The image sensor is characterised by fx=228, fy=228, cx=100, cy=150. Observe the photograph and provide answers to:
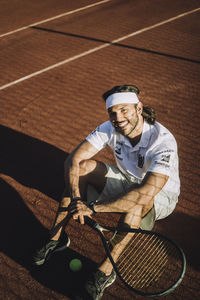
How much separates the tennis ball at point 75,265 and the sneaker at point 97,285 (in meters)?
0.31

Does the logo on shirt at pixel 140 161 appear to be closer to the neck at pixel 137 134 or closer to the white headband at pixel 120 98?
the neck at pixel 137 134

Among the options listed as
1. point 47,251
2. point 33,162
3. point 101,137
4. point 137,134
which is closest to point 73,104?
point 33,162

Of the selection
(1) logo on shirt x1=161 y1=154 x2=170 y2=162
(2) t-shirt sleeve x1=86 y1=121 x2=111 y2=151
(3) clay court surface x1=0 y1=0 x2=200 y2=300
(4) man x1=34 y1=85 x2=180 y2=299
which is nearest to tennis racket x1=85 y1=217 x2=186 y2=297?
(4) man x1=34 y1=85 x2=180 y2=299

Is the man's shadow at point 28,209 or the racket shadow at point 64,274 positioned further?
the man's shadow at point 28,209

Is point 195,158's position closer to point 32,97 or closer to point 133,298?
point 133,298

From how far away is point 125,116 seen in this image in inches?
102

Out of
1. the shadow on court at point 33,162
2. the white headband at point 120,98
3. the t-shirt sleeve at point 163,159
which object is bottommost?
the shadow on court at point 33,162

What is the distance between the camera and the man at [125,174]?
2.39 meters

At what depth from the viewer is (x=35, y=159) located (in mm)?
4191

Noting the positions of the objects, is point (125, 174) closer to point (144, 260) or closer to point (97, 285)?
point (144, 260)

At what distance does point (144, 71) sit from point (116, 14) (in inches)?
212

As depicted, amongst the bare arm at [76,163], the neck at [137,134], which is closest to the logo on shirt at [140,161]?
the neck at [137,134]

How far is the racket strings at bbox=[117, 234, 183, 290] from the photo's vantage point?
96.7 inches

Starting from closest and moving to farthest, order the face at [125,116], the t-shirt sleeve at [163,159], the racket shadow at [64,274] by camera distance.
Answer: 1. the t-shirt sleeve at [163,159]
2. the face at [125,116]
3. the racket shadow at [64,274]
